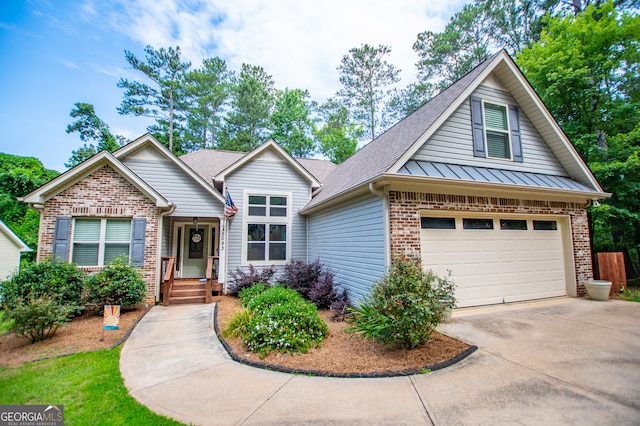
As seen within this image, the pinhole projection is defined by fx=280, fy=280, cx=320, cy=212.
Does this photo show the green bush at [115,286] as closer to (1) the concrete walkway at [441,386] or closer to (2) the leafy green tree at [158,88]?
(1) the concrete walkway at [441,386]

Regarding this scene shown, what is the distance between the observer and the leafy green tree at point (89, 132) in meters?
23.2

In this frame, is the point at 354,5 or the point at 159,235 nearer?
the point at 159,235

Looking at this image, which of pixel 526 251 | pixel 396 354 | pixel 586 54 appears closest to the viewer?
pixel 396 354

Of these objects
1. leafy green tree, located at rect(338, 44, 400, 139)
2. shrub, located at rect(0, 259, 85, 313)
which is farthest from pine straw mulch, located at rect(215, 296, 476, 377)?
leafy green tree, located at rect(338, 44, 400, 139)

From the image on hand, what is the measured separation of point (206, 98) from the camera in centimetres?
2497

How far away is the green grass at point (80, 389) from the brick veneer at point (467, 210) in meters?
4.98

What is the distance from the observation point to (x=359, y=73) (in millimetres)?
25250

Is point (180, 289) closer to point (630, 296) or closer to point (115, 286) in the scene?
point (115, 286)

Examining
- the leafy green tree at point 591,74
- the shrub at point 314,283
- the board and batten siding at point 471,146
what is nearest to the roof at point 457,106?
the board and batten siding at point 471,146

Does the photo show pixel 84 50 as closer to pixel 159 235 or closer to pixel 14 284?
pixel 159 235

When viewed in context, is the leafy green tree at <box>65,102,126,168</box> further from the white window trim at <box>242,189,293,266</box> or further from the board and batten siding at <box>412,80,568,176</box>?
the board and batten siding at <box>412,80,568,176</box>

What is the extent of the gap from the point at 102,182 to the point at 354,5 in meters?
9.72

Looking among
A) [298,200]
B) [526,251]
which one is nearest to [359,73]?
[298,200]

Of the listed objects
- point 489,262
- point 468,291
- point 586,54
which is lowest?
point 468,291
